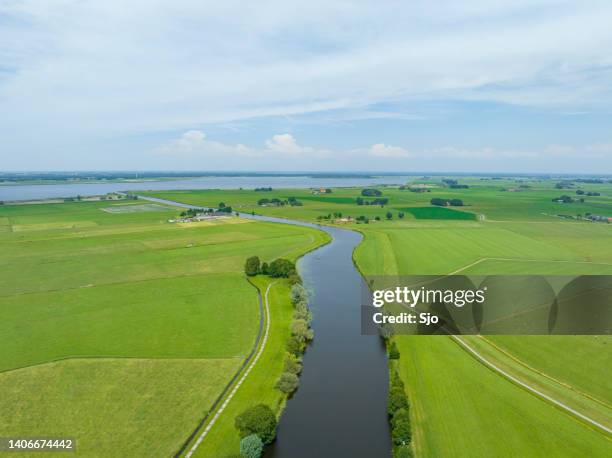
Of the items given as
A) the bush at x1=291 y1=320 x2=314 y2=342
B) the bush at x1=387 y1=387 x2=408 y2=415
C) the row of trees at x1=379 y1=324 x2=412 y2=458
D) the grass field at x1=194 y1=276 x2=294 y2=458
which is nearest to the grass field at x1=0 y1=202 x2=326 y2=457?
the grass field at x1=194 y1=276 x2=294 y2=458

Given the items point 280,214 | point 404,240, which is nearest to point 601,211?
point 404,240

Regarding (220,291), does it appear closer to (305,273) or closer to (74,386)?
(305,273)

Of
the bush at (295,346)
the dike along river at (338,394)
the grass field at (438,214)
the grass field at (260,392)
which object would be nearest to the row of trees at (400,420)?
the dike along river at (338,394)

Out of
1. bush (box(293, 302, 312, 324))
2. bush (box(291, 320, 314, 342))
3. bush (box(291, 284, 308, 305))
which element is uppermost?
bush (box(291, 284, 308, 305))

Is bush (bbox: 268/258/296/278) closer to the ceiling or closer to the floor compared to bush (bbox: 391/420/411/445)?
closer to the ceiling

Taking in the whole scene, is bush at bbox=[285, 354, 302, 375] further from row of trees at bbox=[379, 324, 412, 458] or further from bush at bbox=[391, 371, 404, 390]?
bush at bbox=[391, 371, 404, 390]

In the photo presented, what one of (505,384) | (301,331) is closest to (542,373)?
(505,384)
